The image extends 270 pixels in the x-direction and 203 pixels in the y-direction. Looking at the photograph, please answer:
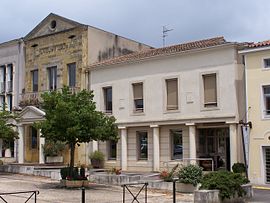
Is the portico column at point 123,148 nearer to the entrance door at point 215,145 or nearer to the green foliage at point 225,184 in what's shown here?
the entrance door at point 215,145

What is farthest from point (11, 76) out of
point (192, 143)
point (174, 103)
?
point (192, 143)

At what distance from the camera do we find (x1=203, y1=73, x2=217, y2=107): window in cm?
2627

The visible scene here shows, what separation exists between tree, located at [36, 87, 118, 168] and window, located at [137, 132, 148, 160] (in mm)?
7191

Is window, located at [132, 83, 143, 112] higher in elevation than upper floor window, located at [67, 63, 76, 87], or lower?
lower

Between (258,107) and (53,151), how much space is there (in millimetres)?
15053

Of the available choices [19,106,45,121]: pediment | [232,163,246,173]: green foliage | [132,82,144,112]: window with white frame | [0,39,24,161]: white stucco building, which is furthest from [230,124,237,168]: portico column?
[0,39,24,161]: white stucco building

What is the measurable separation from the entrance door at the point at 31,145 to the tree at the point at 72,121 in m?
13.5

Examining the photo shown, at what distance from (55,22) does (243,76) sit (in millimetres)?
16021

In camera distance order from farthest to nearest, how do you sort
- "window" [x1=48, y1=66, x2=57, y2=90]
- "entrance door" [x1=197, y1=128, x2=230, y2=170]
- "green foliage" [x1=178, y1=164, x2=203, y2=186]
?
"window" [x1=48, y1=66, x2=57, y2=90] → "entrance door" [x1=197, y1=128, x2=230, y2=170] → "green foliage" [x1=178, y1=164, x2=203, y2=186]

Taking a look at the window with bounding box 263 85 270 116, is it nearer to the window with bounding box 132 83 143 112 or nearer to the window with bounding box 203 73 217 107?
the window with bounding box 203 73 217 107

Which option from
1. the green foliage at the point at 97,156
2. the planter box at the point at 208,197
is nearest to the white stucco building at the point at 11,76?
the green foliage at the point at 97,156

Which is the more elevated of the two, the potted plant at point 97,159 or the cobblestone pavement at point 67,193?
the potted plant at point 97,159

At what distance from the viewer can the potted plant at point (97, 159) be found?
101ft

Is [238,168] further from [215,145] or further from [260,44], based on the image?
[260,44]
